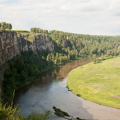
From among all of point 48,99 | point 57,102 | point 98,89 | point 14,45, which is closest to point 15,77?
point 48,99

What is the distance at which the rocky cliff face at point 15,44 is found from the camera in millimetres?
98812

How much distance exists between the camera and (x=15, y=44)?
12594 centimetres

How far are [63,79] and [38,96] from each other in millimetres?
36105

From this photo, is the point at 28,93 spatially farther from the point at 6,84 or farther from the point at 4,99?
the point at 4,99

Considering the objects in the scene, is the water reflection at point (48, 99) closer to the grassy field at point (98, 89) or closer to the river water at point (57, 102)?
the river water at point (57, 102)

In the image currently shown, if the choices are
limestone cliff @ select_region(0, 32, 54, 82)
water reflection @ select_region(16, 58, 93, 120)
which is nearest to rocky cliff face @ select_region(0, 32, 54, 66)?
limestone cliff @ select_region(0, 32, 54, 82)

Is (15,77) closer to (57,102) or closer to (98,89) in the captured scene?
(57,102)

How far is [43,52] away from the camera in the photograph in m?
182

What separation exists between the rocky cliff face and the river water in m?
24.4

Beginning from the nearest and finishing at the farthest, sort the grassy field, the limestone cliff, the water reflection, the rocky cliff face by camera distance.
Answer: the water reflection < the grassy field < the limestone cliff < the rocky cliff face

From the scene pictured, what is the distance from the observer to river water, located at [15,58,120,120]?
62.6 metres

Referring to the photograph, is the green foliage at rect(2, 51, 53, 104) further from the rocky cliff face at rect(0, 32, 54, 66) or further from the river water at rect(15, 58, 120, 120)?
the rocky cliff face at rect(0, 32, 54, 66)

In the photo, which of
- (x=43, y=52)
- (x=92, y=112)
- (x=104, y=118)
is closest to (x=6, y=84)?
(x=92, y=112)

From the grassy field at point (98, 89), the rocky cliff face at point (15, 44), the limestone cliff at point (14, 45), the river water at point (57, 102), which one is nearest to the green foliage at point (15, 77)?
the limestone cliff at point (14, 45)
